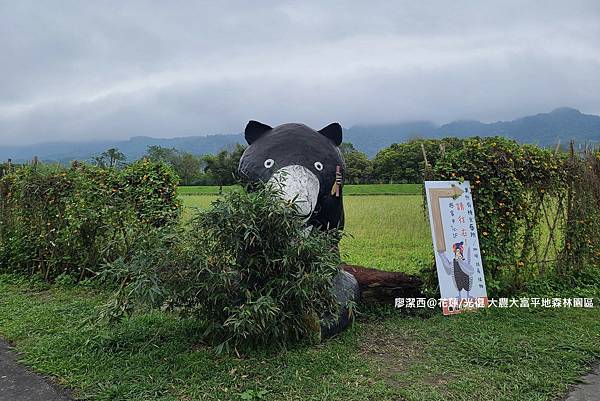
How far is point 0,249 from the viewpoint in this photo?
7.67 m

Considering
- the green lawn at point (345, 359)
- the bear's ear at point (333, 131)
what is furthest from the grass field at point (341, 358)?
the bear's ear at point (333, 131)

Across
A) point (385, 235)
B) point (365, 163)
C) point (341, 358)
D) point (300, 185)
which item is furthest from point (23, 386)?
point (365, 163)

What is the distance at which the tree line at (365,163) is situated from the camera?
5.96m

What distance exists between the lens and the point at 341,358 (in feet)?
13.7

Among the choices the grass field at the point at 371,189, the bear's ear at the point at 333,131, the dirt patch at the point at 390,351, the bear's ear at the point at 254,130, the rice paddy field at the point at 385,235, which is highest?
the bear's ear at the point at 254,130

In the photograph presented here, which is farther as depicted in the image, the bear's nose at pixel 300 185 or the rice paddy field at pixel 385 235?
the rice paddy field at pixel 385 235

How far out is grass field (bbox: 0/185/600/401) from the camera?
361cm

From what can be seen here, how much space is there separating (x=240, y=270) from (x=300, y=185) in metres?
1.02

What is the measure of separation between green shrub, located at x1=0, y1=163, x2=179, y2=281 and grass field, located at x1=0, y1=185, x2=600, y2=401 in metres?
1.15

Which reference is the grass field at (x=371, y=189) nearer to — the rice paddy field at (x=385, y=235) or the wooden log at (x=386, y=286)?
the rice paddy field at (x=385, y=235)

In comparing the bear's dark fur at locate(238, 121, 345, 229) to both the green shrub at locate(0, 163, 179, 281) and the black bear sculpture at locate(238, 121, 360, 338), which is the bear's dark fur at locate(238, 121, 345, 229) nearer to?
the black bear sculpture at locate(238, 121, 360, 338)

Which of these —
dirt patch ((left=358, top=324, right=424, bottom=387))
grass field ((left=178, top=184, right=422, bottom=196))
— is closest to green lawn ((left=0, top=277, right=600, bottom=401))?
dirt patch ((left=358, top=324, right=424, bottom=387))

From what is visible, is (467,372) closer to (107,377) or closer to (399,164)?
(107,377)

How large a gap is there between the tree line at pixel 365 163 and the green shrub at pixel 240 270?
659 millimetres
